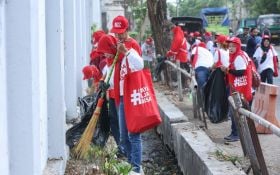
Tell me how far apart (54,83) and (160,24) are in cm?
905

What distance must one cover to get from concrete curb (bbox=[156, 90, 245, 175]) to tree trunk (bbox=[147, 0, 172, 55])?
193 inches

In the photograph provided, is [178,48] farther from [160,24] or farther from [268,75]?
[268,75]

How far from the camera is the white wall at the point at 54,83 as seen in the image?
561cm

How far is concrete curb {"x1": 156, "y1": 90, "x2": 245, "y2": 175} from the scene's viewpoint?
5.79 m

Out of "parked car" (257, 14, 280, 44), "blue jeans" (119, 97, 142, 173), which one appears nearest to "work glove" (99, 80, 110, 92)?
"blue jeans" (119, 97, 142, 173)

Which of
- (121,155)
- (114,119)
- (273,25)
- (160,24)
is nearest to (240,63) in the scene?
(114,119)

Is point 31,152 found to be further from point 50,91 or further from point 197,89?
point 197,89

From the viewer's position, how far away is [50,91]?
564cm

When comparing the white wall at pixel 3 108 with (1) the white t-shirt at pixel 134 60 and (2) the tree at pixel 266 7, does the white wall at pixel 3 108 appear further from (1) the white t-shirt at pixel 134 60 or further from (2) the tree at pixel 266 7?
(2) the tree at pixel 266 7

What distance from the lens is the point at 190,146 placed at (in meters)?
6.71

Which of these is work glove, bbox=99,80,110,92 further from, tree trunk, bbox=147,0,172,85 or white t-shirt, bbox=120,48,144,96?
tree trunk, bbox=147,0,172,85

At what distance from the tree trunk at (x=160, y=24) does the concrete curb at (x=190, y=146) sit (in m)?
4.91

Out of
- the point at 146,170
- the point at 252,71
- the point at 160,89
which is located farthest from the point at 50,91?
the point at 160,89

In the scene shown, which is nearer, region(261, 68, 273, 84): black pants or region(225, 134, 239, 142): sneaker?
region(225, 134, 239, 142): sneaker
